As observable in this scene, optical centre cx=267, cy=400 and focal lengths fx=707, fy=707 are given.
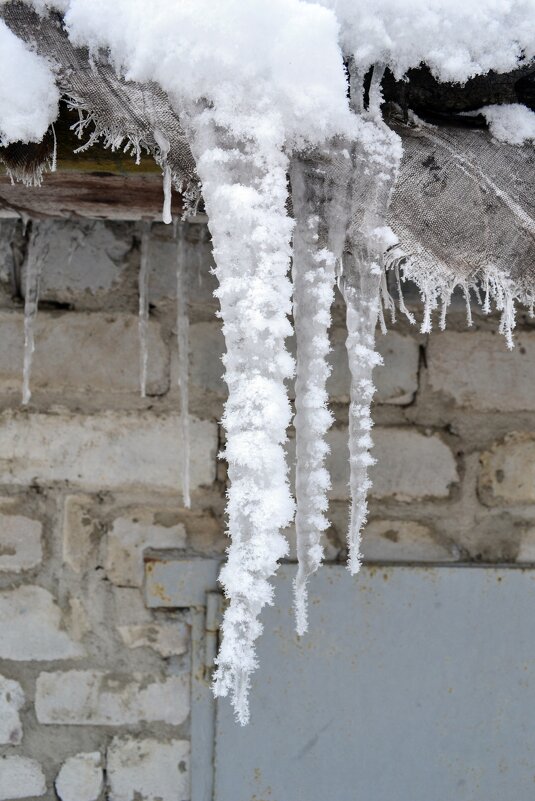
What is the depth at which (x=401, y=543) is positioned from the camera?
169 cm

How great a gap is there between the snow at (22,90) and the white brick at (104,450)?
2.82 ft

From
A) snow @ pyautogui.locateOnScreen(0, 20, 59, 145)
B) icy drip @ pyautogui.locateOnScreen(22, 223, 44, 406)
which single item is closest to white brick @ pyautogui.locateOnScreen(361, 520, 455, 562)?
icy drip @ pyautogui.locateOnScreen(22, 223, 44, 406)

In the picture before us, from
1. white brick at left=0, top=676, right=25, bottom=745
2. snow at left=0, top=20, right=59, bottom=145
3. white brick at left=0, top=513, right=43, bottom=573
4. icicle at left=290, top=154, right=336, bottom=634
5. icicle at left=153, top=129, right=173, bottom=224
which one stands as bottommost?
white brick at left=0, top=676, right=25, bottom=745

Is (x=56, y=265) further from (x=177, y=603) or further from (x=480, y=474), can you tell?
(x=480, y=474)

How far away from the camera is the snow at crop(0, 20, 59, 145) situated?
89 cm

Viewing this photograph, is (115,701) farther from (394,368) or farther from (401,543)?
(394,368)

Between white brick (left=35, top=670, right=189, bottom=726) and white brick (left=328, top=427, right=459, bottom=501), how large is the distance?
609mm

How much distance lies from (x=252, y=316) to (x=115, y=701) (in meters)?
1.16

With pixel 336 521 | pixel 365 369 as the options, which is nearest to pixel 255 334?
pixel 365 369

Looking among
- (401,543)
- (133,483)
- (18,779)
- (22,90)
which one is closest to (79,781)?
(18,779)

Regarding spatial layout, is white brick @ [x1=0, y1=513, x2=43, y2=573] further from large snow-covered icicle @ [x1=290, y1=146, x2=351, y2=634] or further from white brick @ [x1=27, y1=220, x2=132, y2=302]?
large snow-covered icicle @ [x1=290, y1=146, x2=351, y2=634]

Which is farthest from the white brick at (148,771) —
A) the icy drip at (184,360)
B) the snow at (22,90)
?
the snow at (22,90)

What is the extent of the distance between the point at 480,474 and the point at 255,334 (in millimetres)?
989

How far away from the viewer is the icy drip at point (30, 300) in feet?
5.41
